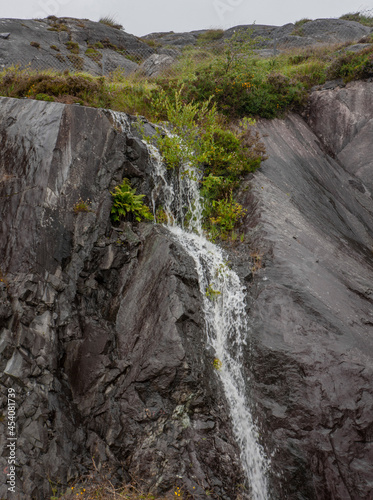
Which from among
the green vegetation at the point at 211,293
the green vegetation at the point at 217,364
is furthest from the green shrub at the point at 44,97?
the green vegetation at the point at 217,364

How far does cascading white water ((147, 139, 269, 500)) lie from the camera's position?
5.84 meters

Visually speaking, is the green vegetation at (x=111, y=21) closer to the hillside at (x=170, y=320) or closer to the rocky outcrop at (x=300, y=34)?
the rocky outcrop at (x=300, y=34)

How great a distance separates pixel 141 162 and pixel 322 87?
36.2 feet

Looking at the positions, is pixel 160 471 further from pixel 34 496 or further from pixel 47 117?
pixel 47 117

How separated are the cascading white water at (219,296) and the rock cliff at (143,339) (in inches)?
8.1

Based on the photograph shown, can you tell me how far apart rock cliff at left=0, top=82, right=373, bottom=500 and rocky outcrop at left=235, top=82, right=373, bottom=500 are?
3cm

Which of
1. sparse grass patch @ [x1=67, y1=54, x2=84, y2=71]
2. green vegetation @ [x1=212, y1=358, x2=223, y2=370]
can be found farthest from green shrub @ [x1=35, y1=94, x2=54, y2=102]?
sparse grass patch @ [x1=67, y1=54, x2=84, y2=71]

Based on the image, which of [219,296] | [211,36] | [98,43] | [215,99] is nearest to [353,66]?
[215,99]

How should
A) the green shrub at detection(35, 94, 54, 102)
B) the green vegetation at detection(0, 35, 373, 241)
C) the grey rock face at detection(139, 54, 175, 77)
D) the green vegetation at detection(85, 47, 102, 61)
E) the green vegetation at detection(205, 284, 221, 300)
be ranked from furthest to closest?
the green vegetation at detection(85, 47, 102, 61)
the grey rock face at detection(139, 54, 175, 77)
the green shrub at detection(35, 94, 54, 102)
the green vegetation at detection(0, 35, 373, 241)
the green vegetation at detection(205, 284, 221, 300)

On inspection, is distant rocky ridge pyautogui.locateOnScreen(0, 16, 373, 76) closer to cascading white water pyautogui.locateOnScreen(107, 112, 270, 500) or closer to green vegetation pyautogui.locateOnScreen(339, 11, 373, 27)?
green vegetation pyautogui.locateOnScreen(339, 11, 373, 27)

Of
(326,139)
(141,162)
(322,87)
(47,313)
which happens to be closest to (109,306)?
(47,313)

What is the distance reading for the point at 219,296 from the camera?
716cm

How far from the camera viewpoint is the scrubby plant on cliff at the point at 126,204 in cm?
748

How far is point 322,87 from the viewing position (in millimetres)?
14977
